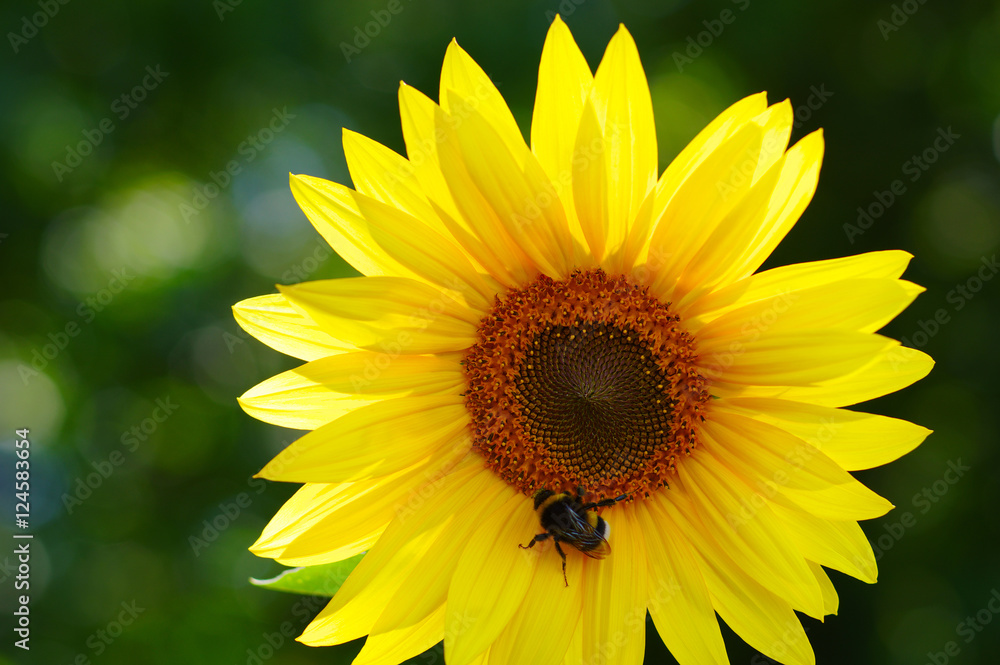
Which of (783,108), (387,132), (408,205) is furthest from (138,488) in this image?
(783,108)

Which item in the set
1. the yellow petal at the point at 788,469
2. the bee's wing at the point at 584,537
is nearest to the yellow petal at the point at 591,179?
the yellow petal at the point at 788,469

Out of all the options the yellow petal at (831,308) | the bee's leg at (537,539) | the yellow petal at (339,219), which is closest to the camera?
the yellow petal at (831,308)

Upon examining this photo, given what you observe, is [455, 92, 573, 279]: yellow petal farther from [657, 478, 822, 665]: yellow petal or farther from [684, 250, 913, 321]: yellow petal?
[657, 478, 822, 665]: yellow petal

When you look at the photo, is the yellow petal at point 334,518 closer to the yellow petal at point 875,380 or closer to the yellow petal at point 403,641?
the yellow petal at point 403,641

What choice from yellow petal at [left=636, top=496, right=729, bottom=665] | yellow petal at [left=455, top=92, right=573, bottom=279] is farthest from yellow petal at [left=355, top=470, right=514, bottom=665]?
yellow petal at [left=455, top=92, right=573, bottom=279]

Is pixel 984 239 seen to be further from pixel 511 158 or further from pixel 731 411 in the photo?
pixel 511 158

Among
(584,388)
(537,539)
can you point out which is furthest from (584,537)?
(584,388)
